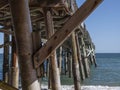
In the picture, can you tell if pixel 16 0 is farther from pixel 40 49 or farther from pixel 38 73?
pixel 38 73

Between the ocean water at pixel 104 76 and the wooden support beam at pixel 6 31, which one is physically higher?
the wooden support beam at pixel 6 31

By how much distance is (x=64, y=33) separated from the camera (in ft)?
7.12

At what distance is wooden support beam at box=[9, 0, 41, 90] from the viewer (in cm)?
205

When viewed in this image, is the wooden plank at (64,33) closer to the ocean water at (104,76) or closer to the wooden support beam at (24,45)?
the wooden support beam at (24,45)

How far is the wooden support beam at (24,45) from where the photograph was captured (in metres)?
2.05

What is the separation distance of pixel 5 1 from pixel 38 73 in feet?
10.2

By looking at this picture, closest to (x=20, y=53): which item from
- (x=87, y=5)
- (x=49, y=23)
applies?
(x=87, y=5)

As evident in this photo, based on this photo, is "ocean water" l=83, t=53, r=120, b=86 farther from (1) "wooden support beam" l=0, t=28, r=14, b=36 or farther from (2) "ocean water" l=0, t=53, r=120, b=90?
(1) "wooden support beam" l=0, t=28, r=14, b=36

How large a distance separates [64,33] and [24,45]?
330 mm

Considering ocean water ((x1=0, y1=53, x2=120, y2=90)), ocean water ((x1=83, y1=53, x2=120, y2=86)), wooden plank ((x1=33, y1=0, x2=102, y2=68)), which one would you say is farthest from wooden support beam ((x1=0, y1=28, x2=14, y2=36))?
ocean water ((x1=83, y1=53, x2=120, y2=86))

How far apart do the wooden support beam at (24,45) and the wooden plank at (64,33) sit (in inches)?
2.5

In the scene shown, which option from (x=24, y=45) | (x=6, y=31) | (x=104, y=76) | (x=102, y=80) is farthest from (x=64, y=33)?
(x=104, y=76)

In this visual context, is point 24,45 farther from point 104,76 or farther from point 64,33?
point 104,76

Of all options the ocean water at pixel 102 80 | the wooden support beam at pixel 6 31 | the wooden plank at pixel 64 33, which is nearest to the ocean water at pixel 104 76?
the ocean water at pixel 102 80
